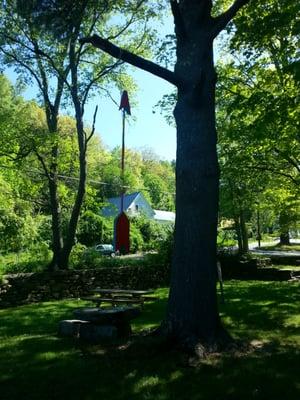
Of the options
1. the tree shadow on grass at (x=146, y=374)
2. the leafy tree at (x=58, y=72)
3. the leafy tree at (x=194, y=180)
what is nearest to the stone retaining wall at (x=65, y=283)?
the leafy tree at (x=58, y=72)

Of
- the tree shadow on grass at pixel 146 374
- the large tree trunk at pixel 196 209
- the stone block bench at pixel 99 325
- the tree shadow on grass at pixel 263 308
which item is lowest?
the tree shadow on grass at pixel 263 308

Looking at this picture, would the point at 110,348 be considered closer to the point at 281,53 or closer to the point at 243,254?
the point at 281,53

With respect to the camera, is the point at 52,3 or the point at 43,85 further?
the point at 43,85

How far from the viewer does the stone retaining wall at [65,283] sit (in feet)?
45.0

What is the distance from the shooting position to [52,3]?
8.52 meters

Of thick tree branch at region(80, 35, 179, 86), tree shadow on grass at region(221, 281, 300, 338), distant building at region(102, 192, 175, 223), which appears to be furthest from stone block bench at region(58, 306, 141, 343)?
distant building at region(102, 192, 175, 223)

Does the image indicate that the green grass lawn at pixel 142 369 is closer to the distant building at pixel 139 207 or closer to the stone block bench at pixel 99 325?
the stone block bench at pixel 99 325

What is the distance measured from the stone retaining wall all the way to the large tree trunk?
7.92m

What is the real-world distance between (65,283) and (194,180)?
903 centimetres

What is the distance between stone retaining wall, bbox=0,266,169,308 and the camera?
13711 millimetres

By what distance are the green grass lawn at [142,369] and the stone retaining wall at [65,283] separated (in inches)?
175

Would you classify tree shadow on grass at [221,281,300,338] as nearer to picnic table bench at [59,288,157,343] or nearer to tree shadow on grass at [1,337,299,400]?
tree shadow on grass at [1,337,299,400]

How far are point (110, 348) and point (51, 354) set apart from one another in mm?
879

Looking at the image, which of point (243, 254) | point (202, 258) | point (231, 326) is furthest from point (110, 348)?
point (243, 254)
